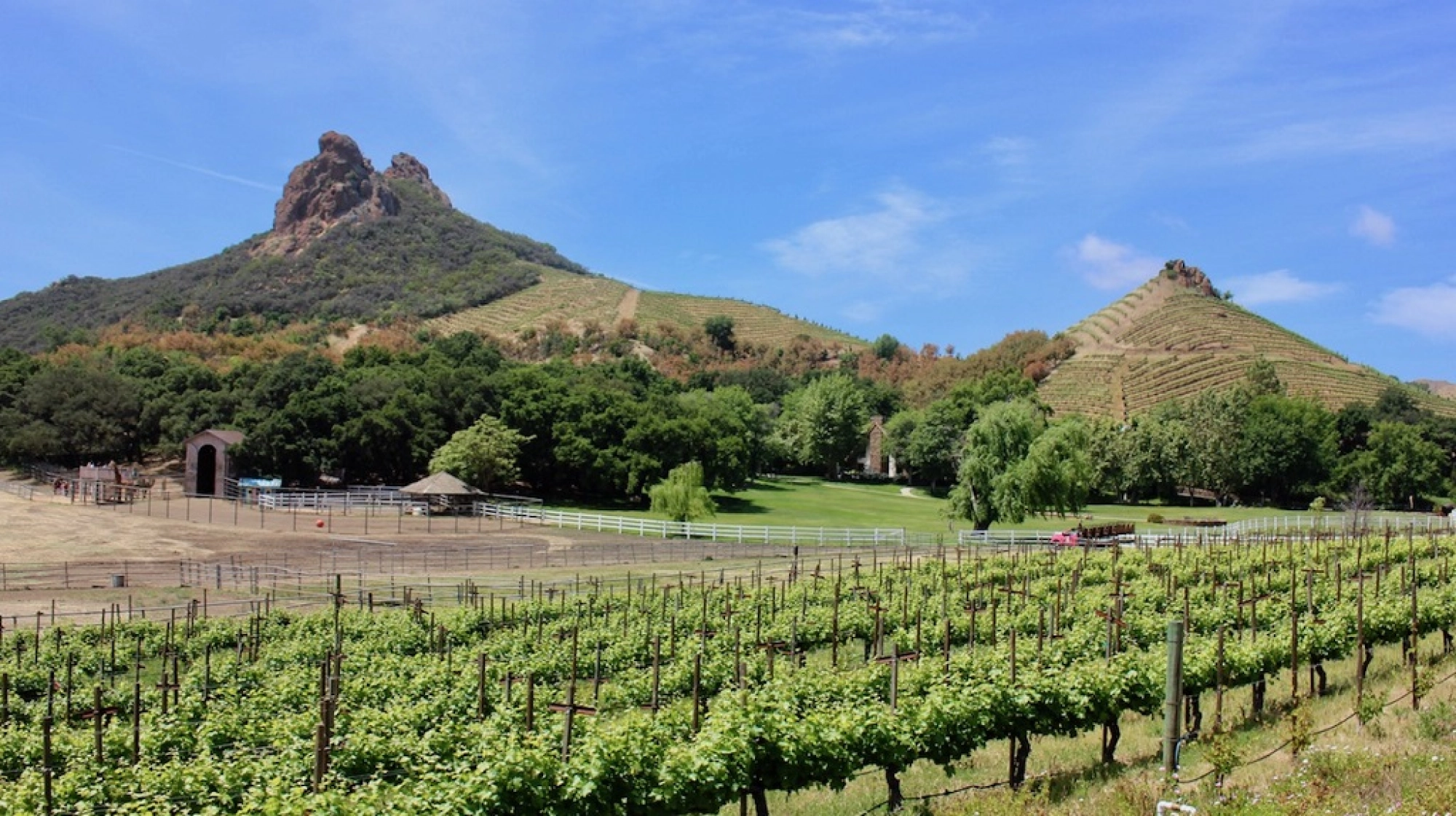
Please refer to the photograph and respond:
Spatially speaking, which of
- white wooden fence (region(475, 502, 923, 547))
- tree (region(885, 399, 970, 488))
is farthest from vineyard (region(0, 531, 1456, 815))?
tree (region(885, 399, 970, 488))

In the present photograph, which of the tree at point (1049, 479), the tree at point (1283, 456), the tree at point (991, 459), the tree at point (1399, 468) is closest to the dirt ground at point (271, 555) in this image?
the tree at point (991, 459)

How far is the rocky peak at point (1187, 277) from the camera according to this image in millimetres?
179750

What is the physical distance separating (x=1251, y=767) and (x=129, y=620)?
88.7 feet

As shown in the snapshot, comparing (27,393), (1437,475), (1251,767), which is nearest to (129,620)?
(1251,767)

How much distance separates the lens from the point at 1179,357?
140 m

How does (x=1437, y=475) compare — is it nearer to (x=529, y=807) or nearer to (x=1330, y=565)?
(x=1330, y=565)

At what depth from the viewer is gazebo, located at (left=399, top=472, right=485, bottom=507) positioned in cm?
6212

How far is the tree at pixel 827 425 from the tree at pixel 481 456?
127 ft

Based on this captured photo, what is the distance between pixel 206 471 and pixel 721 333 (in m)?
109

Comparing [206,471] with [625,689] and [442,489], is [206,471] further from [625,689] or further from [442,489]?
[625,689]

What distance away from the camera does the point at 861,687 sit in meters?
14.9

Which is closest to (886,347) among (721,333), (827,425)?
(721,333)

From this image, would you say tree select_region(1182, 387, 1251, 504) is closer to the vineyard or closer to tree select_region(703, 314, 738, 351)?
the vineyard

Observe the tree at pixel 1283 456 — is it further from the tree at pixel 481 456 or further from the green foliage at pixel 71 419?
the green foliage at pixel 71 419
